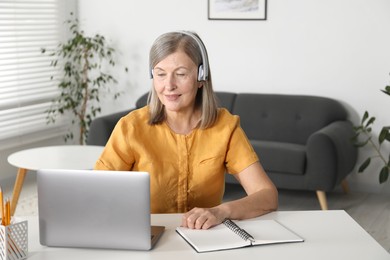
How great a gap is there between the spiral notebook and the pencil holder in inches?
18.7

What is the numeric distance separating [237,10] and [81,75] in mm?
1758

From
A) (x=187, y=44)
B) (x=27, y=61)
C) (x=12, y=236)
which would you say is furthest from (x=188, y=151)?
(x=27, y=61)

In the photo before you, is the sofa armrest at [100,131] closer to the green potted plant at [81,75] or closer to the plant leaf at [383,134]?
the green potted plant at [81,75]

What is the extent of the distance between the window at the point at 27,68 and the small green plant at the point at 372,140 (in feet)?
9.29

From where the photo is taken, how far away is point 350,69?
18.9 ft

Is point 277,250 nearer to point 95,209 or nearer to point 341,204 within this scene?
point 95,209

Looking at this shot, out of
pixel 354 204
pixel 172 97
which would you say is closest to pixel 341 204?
pixel 354 204

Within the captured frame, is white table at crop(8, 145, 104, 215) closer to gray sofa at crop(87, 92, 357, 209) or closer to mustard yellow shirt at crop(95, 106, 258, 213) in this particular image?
gray sofa at crop(87, 92, 357, 209)

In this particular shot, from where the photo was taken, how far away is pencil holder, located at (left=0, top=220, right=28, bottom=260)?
2.00 meters

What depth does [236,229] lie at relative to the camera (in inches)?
87.0

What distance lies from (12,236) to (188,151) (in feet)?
2.64

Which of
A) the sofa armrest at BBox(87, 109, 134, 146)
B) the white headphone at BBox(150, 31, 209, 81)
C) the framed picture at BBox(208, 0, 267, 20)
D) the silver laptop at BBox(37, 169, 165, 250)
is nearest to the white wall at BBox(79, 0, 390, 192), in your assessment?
the framed picture at BBox(208, 0, 267, 20)

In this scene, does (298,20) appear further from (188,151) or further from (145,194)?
(145,194)

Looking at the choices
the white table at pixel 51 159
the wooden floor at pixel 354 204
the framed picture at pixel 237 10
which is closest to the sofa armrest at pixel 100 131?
the white table at pixel 51 159
